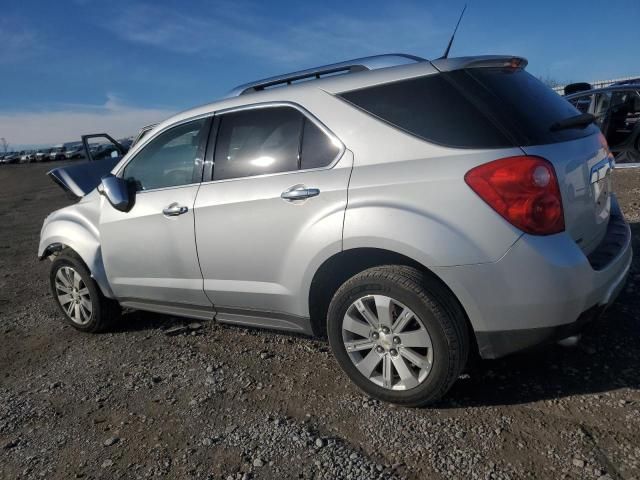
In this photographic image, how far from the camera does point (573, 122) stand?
2.62 meters

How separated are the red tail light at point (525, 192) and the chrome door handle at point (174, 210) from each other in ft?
6.32

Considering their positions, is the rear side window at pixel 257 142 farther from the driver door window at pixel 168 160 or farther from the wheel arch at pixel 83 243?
the wheel arch at pixel 83 243

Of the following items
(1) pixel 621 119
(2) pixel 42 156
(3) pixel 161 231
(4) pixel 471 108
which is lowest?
(2) pixel 42 156

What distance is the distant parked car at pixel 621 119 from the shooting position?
8.77 meters

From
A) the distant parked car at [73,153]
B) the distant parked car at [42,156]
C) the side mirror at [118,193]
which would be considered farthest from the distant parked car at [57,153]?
the side mirror at [118,193]

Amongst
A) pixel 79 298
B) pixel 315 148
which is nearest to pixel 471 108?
pixel 315 148

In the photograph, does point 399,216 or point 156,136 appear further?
point 156,136

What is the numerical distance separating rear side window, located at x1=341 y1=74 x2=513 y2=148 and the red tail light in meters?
0.14

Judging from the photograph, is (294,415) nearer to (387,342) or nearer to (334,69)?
(387,342)

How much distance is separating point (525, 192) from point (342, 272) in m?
1.08

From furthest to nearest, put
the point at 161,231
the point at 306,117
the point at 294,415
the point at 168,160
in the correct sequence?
the point at 168,160 → the point at 161,231 → the point at 306,117 → the point at 294,415

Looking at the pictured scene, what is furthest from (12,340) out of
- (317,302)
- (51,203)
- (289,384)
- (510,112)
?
(51,203)

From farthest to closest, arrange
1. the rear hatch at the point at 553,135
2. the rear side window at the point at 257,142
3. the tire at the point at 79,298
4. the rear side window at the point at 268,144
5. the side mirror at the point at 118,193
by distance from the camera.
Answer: the tire at the point at 79,298 < the side mirror at the point at 118,193 < the rear side window at the point at 257,142 < the rear side window at the point at 268,144 < the rear hatch at the point at 553,135

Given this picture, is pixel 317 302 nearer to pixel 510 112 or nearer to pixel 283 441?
pixel 283 441
